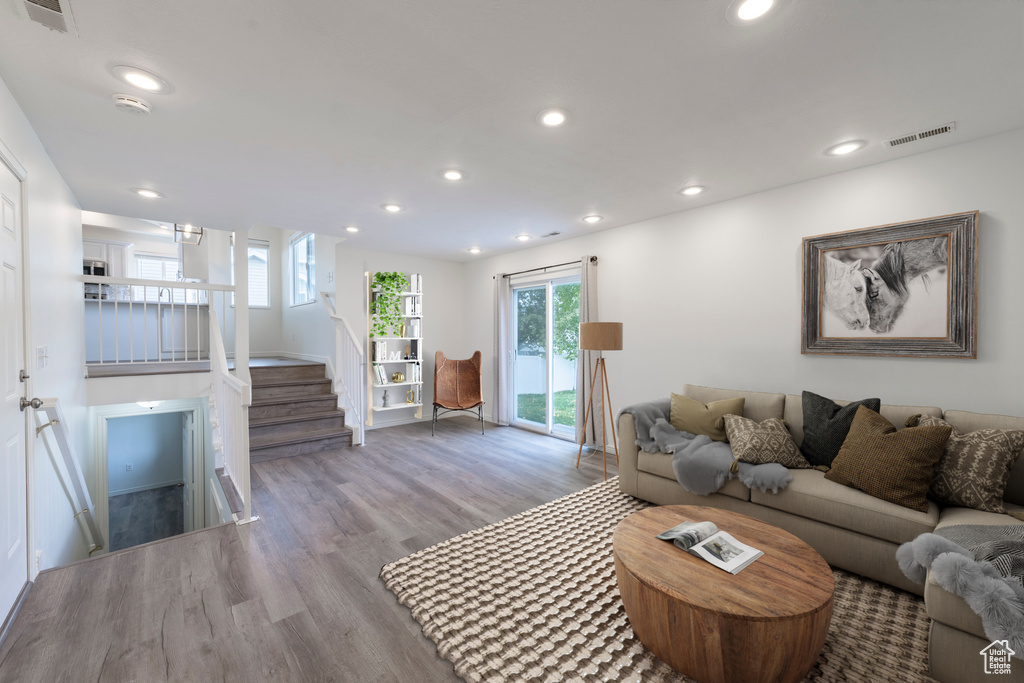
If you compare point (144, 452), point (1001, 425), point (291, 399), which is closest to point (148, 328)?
point (291, 399)

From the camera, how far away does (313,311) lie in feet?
20.6

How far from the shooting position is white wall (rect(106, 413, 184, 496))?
20.3 feet

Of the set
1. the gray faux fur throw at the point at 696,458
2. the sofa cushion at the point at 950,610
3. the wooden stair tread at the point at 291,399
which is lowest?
the sofa cushion at the point at 950,610

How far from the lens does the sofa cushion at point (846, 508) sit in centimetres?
207

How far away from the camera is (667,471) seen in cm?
303

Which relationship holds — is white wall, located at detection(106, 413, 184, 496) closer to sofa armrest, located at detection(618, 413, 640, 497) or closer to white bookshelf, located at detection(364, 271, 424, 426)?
white bookshelf, located at detection(364, 271, 424, 426)

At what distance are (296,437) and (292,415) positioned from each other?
47 centimetres

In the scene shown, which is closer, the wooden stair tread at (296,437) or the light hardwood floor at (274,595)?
the light hardwood floor at (274,595)

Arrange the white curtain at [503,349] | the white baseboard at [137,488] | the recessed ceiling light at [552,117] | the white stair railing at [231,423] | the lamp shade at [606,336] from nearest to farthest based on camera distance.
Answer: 1. the recessed ceiling light at [552,117]
2. the white stair railing at [231,423]
3. the lamp shade at [606,336]
4. the white curtain at [503,349]
5. the white baseboard at [137,488]

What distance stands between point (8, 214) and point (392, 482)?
2.88 metres

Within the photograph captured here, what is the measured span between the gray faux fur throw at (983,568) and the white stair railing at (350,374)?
4.75m

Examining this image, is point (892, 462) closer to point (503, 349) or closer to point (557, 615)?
point (557, 615)

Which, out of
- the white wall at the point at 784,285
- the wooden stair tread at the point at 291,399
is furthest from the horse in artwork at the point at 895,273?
the wooden stair tread at the point at 291,399

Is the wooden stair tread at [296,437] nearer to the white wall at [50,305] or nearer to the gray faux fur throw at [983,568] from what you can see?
the white wall at [50,305]
